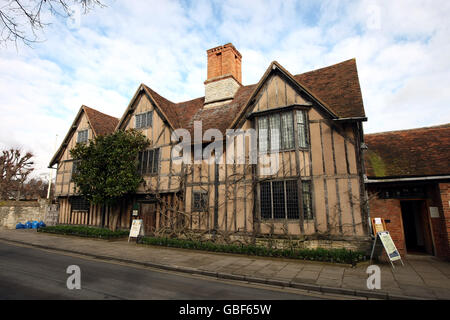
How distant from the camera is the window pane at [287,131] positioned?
10.8 m

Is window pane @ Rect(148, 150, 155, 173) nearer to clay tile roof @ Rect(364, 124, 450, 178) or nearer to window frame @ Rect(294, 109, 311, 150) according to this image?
window frame @ Rect(294, 109, 311, 150)

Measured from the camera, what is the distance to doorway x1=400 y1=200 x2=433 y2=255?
10141 millimetres

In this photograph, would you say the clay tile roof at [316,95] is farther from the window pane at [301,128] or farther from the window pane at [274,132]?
the window pane at [274,132]

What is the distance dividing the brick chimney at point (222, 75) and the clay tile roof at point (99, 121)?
8.42 metres

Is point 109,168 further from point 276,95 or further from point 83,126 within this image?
point 276,95

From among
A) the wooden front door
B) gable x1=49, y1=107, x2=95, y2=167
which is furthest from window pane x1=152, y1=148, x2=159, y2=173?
gable x1=49, y1=107, x2=95, y2=167

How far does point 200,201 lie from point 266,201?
11.6 ft

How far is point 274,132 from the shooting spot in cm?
1123

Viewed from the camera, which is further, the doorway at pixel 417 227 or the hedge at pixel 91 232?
the hedge at pixel 91 232

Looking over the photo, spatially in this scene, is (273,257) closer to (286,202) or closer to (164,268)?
(286,202)

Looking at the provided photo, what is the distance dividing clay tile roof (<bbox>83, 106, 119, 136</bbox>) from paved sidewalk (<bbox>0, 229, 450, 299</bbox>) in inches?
400

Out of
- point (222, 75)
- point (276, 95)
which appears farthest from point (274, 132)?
point (222, 75)

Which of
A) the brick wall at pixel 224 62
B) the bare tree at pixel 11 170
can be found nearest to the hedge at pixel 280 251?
the brick wall at pixel 224 62

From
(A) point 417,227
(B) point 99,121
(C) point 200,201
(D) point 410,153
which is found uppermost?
(B) point 99,121
